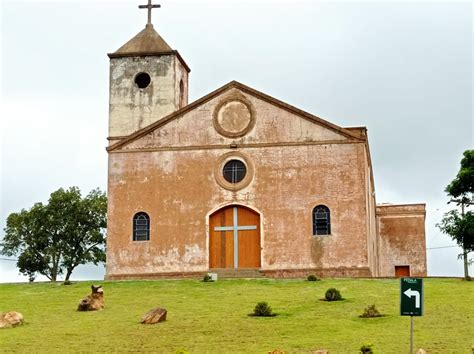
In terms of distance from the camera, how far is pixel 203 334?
951 inches

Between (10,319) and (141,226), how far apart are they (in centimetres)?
1353

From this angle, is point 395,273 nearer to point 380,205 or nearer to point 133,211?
point 380,205

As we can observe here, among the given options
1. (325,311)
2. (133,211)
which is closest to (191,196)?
(133,211)

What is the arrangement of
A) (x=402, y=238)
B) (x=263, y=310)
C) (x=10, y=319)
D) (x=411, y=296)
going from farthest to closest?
(x=402, y=238) → (x=10, y=319) → (x=263, y=310) → (x=411, y=296)

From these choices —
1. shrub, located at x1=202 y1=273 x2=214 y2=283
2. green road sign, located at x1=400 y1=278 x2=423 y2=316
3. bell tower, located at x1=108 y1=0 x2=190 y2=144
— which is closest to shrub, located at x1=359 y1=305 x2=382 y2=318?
green road sign, located at x1=400 y1=278 x2=423 y2=316

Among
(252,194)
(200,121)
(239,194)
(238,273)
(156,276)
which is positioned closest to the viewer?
(238,273)

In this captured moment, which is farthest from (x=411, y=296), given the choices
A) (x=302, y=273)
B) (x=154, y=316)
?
(x=302, y=273)

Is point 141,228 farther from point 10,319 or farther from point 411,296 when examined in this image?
point 411,296

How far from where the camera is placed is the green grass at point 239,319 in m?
22.8

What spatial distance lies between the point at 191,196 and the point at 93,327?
14.4m

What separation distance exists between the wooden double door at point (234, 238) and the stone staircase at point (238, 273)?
487 mm

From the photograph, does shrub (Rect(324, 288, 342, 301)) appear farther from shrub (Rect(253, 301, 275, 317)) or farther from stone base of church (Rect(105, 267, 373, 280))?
stone base of church (Rect(105, 267, 373, 280))

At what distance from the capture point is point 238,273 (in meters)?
38.0

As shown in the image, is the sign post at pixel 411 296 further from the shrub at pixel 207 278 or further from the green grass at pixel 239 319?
the shrub at pixel 207 278
